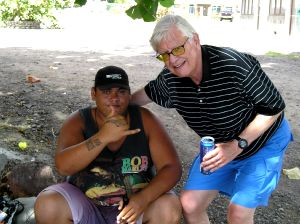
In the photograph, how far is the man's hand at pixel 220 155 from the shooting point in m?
2.33

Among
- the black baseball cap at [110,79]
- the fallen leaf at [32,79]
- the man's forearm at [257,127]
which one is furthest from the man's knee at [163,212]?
the fallen leaf at [32,79]

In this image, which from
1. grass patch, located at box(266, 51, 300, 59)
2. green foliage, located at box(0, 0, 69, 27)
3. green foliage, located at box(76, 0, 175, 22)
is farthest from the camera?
green foliage, located at box(0, 0, 69, 27)

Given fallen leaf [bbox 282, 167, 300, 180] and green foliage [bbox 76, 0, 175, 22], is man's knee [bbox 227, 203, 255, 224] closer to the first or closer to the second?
green foliage [bbox 76, 0, 175, 22]

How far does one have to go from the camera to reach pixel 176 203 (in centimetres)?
254

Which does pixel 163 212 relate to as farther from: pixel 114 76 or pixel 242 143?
pixel 114 76

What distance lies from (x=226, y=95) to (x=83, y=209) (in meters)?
1.04

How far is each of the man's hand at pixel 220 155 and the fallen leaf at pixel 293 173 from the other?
2237 mm

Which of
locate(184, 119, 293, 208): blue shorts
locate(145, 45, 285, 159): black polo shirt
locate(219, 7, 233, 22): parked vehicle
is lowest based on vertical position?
locate(219, 7, 233, 22): parked vehicle

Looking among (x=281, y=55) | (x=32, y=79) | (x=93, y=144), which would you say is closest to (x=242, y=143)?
(x=93, y=144)

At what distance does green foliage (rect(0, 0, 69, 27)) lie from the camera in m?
18.4

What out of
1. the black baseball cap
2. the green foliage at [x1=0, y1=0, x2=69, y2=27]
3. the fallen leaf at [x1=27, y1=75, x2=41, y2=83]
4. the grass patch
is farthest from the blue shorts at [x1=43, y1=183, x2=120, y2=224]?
the green foliage at [x1=0, y1=0, x2=69, y2=27]

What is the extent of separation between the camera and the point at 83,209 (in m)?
2.46

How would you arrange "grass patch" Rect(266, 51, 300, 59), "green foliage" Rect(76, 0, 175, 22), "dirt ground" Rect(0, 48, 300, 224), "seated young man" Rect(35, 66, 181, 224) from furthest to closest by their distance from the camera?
"grass patch" Rect(266, 51, 300, 59)
"dirt ground" Rect(0, 48, 300, 224)
"green foliage" Rect(76, 0, 175, 22)
"seated young man" Rect(35, 66, 181, 224)

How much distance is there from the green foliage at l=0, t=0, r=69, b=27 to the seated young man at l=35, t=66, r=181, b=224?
55.9 feet
